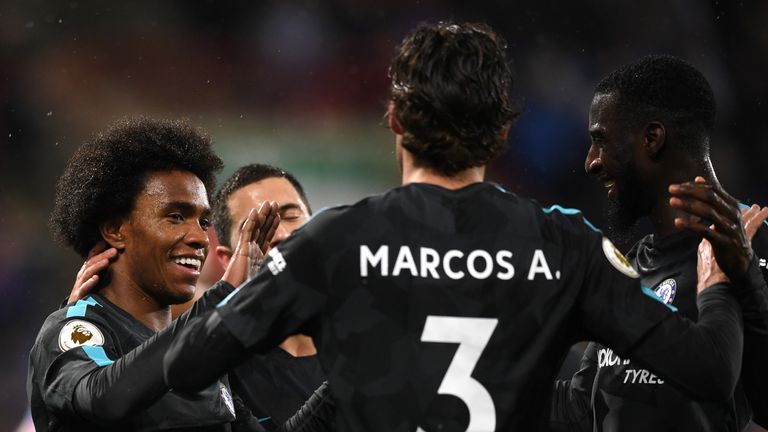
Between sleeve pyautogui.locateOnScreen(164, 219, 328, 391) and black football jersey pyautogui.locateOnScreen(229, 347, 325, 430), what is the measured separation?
1522 mm

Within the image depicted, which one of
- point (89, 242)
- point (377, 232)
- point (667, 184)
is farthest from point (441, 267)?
point (89, 242)

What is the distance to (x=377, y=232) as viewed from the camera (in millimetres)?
1921

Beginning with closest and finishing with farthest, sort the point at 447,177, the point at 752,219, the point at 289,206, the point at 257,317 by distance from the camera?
the point at 257,317
the point at 447,177
the point at 752,219
the point at 289,206

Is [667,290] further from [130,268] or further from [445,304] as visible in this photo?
[130,268]

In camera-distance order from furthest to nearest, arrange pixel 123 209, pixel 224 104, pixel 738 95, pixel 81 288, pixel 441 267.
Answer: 1. pixel 224 104
2. pixel 738 95
3. pixel 123 209
4. pixel 81 288
5. pixel 441 267

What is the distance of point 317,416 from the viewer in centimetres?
275

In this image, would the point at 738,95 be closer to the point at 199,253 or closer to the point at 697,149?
the point at 697,149

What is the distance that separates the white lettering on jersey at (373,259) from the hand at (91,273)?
4.29 feet

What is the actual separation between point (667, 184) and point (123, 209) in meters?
1.81

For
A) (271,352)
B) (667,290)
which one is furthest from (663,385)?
(271,352)

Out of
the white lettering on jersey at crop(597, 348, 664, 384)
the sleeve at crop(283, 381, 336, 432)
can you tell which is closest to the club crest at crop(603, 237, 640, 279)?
the white lettering on jersey at crop(597, 348, 664, 384)

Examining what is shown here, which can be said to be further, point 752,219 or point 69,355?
point 69,355

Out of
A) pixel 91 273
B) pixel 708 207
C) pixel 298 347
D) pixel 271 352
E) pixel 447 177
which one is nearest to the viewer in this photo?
pixel 447 177

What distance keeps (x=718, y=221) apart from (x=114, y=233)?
6.35 ft
